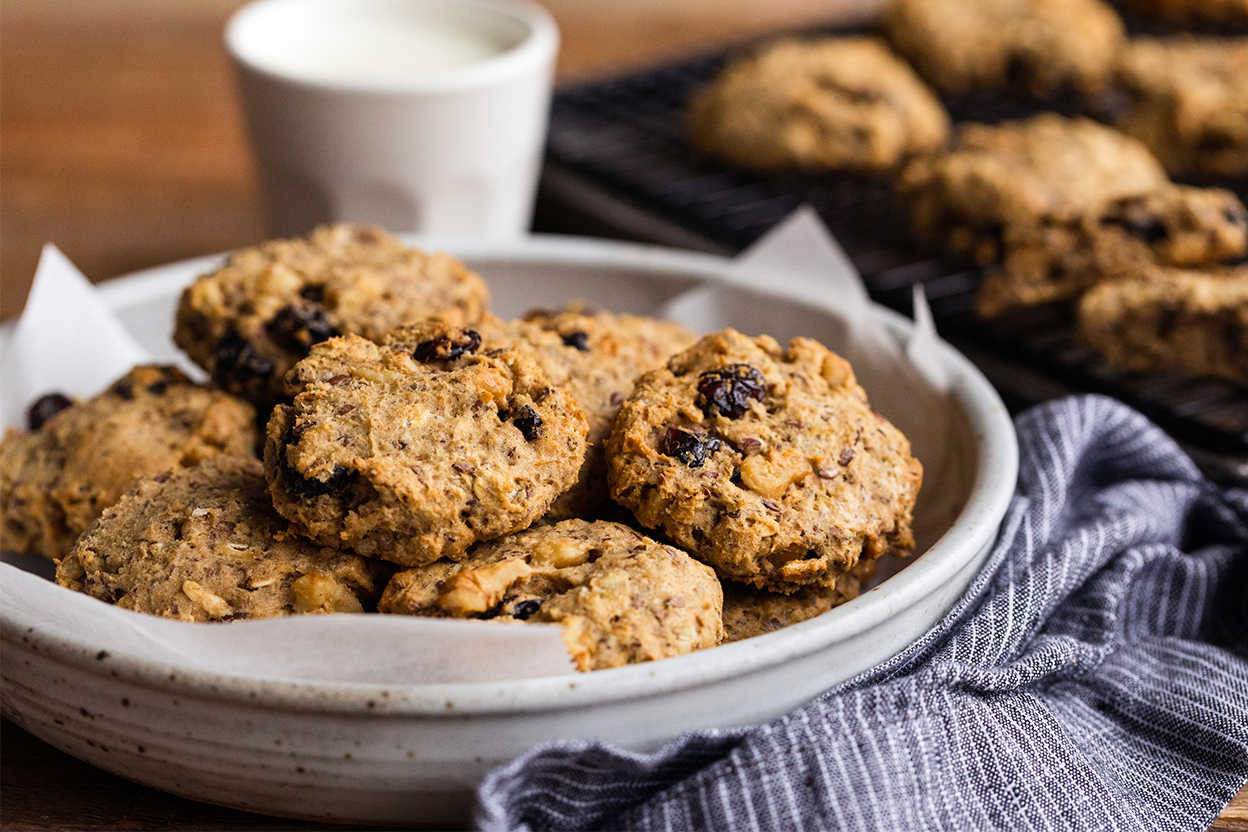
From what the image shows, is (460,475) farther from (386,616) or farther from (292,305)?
(292,305)

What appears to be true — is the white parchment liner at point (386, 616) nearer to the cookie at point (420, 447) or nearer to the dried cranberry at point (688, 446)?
the cookie at point (420, 447)

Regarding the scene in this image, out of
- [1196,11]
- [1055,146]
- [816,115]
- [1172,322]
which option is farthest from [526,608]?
[1196,11]

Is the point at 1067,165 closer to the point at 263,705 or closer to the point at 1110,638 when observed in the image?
the point at 1110,638

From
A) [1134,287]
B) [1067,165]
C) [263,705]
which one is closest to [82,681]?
[263,705]

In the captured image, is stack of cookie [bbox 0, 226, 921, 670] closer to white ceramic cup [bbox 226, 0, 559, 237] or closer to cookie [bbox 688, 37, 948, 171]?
white ceramic cup [bbox 226, 0, 559, 237]

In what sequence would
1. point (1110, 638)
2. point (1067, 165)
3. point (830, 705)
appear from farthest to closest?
point (1067, 165), point (1110, 638), point (830, 705)
